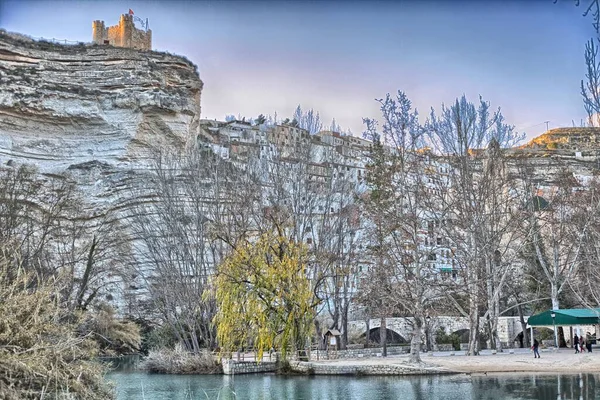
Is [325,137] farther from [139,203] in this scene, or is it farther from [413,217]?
[413,217]

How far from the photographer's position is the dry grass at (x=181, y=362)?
98.1 ft

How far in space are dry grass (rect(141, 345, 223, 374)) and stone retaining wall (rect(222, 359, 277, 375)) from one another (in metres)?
1.16

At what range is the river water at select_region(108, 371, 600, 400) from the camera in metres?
19.4

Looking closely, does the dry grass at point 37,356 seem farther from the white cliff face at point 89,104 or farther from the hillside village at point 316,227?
the white cliff face at point 89,104

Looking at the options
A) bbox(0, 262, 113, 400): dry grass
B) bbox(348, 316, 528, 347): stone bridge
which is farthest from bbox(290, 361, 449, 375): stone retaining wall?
bbox(0, 262, 113, 400): dry grass

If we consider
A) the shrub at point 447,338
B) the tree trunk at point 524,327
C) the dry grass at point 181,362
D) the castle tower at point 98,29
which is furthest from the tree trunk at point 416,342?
the castle tower at point 98,29

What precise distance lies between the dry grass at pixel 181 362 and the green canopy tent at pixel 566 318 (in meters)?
15.2

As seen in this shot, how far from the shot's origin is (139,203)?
39781 millimetres

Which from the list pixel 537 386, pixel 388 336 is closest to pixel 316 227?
pixel 388 336

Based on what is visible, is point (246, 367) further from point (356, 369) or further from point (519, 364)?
point (519, 364)

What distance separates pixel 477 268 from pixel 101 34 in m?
58.5

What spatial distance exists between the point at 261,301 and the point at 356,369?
15.6 ft

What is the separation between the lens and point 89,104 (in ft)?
189

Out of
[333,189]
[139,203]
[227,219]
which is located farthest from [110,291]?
[333,189]
